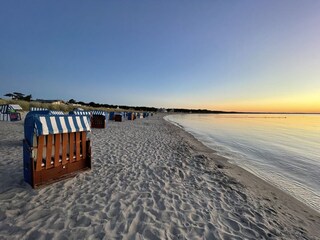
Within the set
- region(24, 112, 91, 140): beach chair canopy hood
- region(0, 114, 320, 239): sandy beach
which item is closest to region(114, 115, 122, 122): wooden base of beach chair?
region(0, 114, 320, 239): sandy beach

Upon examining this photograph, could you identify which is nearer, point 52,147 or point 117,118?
point 52,147

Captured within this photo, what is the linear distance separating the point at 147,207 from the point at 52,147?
2.73m

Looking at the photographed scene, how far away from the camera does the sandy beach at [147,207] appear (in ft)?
10.1

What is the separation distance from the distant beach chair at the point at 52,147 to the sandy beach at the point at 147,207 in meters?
0.27

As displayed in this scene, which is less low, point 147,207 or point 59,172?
point 59,172

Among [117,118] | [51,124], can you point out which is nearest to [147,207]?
[51,124]

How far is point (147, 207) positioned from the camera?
3822 mm

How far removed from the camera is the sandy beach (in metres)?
3.07

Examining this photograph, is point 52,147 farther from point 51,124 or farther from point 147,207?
point 147,207

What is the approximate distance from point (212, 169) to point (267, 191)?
6.21 feet

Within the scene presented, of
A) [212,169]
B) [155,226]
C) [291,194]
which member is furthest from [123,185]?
[291,194]

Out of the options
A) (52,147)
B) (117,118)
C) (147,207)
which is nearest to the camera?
(147,207)

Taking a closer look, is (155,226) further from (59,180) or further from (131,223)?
(59,180)

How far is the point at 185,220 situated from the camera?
11.4 ft
